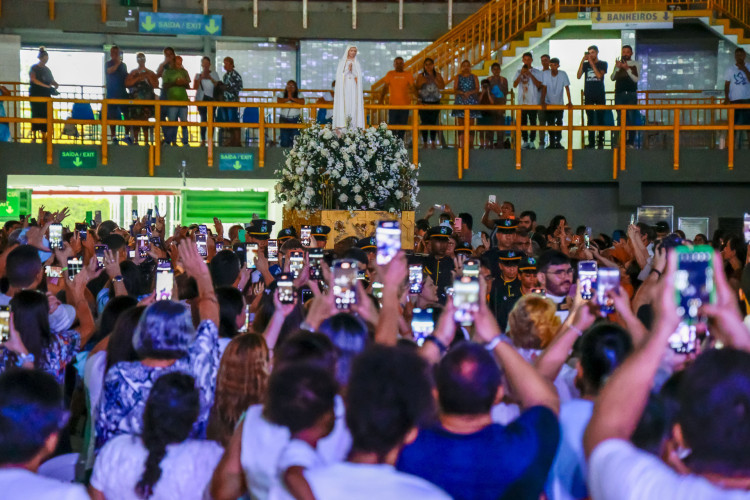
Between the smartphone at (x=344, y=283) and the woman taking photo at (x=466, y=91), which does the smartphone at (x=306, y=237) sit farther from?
the woman taking photo at (x=466, y=91)

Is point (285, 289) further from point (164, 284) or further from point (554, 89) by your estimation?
point (554, 89)

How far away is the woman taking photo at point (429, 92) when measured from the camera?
18.3 metres

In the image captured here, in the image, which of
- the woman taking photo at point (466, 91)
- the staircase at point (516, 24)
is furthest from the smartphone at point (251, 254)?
the staircase at point (516, 24)

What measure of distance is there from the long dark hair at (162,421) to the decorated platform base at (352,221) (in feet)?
27.5

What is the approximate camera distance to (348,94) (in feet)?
44.0

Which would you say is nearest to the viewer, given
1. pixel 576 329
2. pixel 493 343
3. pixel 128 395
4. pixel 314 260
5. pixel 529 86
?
pixel 493 343

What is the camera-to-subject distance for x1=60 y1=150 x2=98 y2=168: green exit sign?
1827cm

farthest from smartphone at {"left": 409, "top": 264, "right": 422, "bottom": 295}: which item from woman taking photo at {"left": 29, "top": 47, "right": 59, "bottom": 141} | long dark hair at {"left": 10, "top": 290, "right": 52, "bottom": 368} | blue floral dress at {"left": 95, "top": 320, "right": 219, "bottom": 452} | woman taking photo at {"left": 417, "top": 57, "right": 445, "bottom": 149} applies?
woman taking photo at {"left": 29, "top": 47, "right": 59, "bottom": 141}

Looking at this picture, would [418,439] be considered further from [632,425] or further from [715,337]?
[715,337]

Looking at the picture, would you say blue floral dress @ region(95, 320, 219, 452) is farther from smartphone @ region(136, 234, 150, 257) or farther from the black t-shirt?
the black t-shirt

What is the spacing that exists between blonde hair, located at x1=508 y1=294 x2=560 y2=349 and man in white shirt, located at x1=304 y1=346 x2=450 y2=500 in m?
1.75

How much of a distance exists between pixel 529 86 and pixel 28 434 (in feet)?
54.1

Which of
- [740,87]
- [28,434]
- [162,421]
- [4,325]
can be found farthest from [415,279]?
[740,87]

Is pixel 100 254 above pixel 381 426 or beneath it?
above
